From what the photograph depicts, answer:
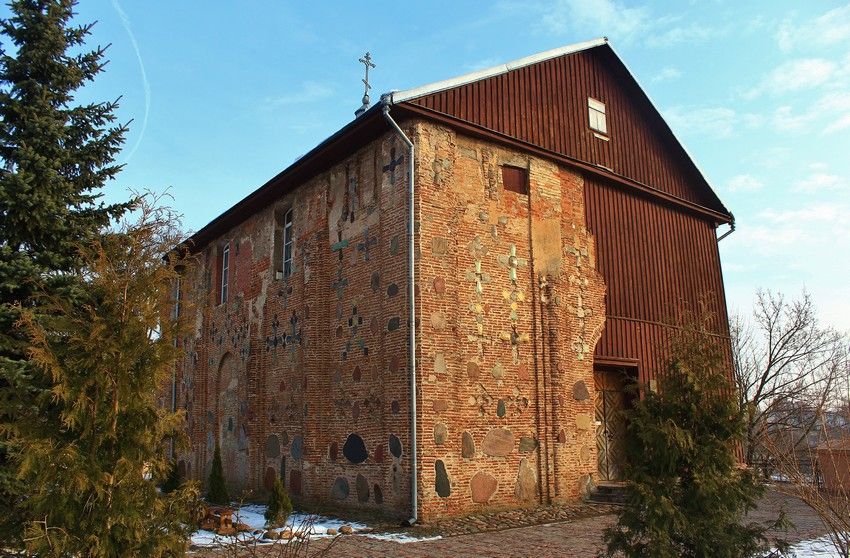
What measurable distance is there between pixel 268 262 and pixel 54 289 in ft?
27.6

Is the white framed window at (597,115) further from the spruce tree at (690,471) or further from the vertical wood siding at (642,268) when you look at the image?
the spruce tree at (690,471)

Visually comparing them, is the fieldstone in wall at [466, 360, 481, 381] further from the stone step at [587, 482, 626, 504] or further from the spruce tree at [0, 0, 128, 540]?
the spruce tree at [0, 0, 128, 540]

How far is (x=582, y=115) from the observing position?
15.8 meters

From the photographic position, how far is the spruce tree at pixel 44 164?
8.97m

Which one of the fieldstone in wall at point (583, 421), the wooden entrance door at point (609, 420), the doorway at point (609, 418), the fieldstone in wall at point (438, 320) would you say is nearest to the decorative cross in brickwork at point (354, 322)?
the fieldstone in wall at point (438, 320)

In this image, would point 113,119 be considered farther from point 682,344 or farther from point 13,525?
point 682,344

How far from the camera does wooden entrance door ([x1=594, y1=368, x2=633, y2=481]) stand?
604 inches

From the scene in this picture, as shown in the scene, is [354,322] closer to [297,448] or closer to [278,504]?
[297,448]

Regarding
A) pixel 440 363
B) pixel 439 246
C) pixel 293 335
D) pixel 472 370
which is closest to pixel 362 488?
pixel 440 363

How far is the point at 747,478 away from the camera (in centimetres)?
666

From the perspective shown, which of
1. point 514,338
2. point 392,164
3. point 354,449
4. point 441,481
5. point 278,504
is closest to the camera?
point 441,481

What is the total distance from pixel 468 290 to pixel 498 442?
2.85m

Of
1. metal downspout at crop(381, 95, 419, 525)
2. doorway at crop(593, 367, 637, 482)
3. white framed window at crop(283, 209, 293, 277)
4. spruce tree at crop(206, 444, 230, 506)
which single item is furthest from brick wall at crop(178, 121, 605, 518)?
doorway at crop(593, 367, 637, 482)

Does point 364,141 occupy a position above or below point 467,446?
above
